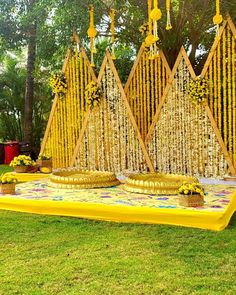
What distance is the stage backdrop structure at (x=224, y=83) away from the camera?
610 centimetres

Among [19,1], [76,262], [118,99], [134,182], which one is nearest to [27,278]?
[76,262]

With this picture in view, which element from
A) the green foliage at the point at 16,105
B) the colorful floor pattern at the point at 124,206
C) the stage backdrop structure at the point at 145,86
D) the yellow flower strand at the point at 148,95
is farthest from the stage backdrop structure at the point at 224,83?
the green foliage at the point at 16,105

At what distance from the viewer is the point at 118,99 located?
22.1 feet

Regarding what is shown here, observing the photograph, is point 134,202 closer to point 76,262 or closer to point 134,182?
point 134,182

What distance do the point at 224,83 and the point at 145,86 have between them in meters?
1.20

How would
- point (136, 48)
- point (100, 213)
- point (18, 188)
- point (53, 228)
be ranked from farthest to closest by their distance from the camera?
point (136, 48)
point (18, 188)
point (100, 213)
point (53, 228)

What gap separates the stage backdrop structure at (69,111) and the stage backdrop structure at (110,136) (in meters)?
0.18

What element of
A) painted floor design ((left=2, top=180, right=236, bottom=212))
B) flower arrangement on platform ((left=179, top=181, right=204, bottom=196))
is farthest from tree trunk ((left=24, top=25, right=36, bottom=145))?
flower arrangement on platform ((left=179, top=181, right=204, bottom=196))

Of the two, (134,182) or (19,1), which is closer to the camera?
(134,182)

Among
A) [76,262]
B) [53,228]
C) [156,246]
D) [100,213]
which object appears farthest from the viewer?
[100,213]

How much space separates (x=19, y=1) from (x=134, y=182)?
5364 millimetres

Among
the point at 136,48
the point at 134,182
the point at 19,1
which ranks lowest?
the point at 134,182

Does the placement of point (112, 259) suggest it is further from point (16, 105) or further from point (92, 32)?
point (16, 105)

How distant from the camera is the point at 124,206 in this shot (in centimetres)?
421
